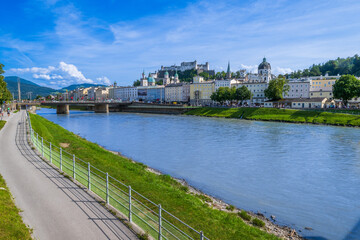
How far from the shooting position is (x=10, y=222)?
7652mm

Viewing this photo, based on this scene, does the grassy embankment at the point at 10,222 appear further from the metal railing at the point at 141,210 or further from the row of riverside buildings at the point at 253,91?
the row of riverside buildings at the point at 253,91

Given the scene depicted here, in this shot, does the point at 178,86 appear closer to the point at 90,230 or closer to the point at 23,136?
the point at 23,136

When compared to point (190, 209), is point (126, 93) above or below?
above

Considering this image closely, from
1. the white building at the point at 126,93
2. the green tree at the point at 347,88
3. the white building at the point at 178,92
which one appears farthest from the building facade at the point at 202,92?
the green tree at the point at 347,88

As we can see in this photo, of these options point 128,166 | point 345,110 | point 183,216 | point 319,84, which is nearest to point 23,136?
point 128,166

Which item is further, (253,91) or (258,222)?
(253,91)

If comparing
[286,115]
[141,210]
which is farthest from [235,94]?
[141,210]

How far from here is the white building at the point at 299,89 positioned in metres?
96.1

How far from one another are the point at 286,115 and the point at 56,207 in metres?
66.9

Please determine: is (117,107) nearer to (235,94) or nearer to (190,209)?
(235,94)

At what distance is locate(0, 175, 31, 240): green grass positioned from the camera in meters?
7.07

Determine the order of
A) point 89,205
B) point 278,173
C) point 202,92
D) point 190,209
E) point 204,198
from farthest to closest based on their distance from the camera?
point 202,92
point 278,173
point 204,198
point 190,209
point 89,205

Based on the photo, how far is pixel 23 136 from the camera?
24422mm

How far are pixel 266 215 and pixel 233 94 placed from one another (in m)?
86.0
